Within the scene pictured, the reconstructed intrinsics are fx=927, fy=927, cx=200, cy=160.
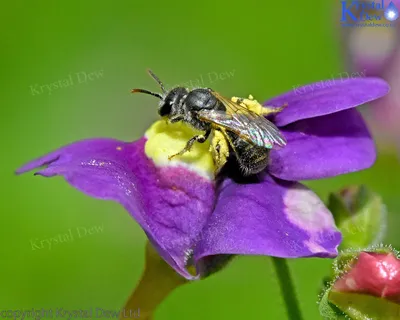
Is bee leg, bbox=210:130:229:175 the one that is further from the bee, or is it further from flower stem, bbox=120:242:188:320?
flower stem, bbox=120:242:188:320

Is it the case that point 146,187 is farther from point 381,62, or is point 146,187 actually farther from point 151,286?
point 381,62

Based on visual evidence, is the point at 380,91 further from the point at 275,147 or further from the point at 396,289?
the point at 396,289

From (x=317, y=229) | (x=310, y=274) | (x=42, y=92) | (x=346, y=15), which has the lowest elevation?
(x=310, y=274)

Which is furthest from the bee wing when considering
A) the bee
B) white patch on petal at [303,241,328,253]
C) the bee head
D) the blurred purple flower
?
the blurred purple flower

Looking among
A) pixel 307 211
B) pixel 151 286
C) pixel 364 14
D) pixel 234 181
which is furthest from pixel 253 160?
pixel 364 14

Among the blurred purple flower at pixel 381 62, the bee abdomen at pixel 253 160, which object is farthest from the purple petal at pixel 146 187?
the blurred purple flower at pixel 381 62

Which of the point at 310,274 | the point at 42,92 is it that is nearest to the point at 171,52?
the point at 42,92

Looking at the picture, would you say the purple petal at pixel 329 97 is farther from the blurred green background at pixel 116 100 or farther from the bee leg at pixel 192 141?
the blurred green background at pixel 116 100
